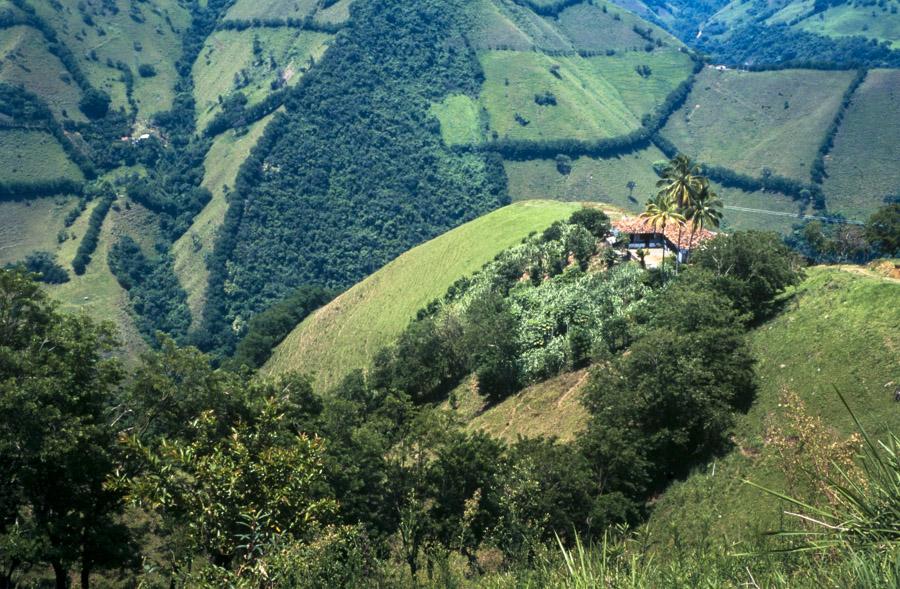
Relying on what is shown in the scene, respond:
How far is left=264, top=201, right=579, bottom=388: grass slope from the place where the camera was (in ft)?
432

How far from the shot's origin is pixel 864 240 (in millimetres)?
107188

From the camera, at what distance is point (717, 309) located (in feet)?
205

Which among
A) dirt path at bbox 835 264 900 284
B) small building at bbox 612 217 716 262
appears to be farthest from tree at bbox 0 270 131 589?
small building at bbox 612 217 716 262

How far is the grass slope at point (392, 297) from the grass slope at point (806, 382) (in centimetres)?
7334

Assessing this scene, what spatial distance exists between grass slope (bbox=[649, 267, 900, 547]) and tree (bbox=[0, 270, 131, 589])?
2889cm

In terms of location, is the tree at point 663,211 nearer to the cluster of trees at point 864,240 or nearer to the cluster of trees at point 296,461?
the cluster of trees at point 296,461

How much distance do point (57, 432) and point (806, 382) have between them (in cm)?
4673

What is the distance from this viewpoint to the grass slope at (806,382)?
4772cm

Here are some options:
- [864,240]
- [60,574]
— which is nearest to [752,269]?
[864,240]

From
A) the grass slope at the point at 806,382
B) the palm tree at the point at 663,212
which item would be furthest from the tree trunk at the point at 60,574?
the palm tree at the point at 663,212

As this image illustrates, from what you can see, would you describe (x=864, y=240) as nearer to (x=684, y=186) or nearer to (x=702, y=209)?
(x=702, y=209)

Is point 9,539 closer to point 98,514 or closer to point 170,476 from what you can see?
point 98,514

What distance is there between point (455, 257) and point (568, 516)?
327 ft

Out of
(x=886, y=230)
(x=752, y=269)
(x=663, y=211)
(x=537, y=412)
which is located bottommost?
(x=537, y=412)
